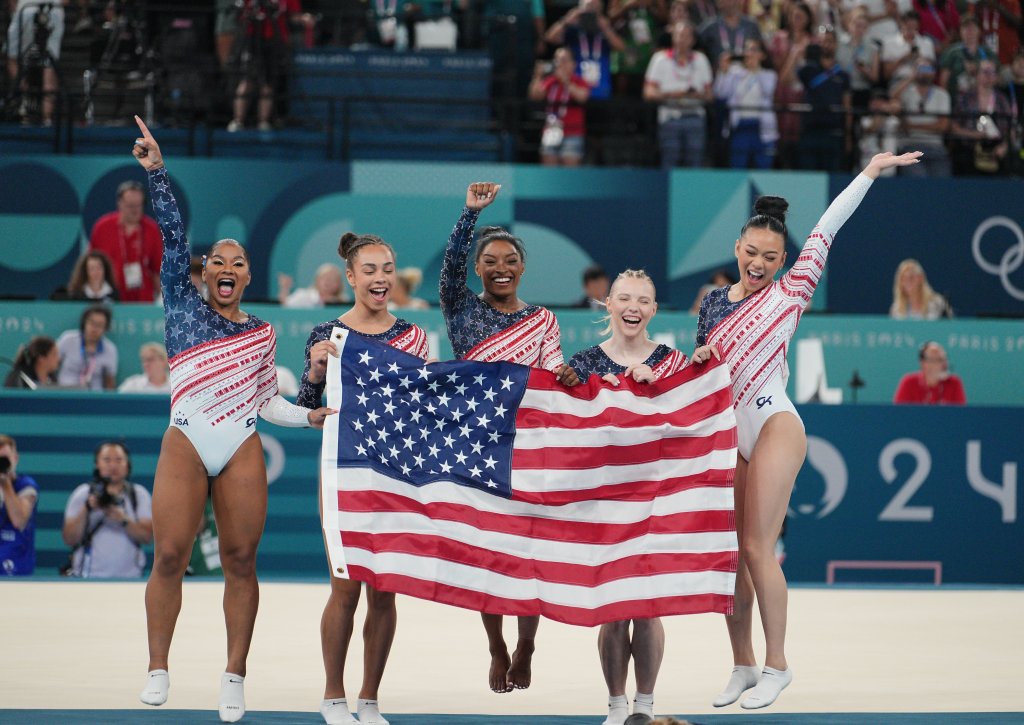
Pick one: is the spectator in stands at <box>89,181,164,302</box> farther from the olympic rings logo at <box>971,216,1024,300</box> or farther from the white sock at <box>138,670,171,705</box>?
the olympic rings logo at <box>971,216,1024,300</box>

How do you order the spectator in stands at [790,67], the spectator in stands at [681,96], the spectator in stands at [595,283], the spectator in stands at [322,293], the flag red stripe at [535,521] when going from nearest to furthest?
the flag red stripe at [535,521], the spectator in stands at [322,293], the spectator in stands at [595,283], the spectator in stands at [681,96], the spectator in stands at [790,67]

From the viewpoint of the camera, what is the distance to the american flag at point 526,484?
5.73 metres

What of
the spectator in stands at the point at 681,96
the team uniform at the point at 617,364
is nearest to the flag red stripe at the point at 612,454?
the team uniform at the point at 617,364

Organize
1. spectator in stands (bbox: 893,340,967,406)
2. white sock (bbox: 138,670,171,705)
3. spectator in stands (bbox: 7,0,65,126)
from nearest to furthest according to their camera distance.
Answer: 1. white sock (bbox: 138,670,171,705)
2. spectator in stands (bbox: 893,340,967,406)
3. spectator in stands (bbox: 7,0,65,126)

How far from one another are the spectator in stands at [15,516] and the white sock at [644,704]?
547 centimetres

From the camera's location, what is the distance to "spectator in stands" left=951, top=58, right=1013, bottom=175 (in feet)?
44.0

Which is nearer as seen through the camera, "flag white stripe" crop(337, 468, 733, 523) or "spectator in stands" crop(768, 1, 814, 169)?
"flag white stripe" crop(337, 468, 733, 523)

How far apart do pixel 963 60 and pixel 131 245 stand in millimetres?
7897

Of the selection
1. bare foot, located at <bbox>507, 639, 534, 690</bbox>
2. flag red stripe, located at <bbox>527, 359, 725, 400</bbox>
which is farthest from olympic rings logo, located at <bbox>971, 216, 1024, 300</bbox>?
bare foot, located at <bbox>507, 639, 534, 690</bbox>

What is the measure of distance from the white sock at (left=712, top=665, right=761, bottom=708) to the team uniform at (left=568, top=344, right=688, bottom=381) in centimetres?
128

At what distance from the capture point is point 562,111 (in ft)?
43.3

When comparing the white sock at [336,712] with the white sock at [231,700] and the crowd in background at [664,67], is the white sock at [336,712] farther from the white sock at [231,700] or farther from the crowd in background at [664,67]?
the crowd in background at [664,67]

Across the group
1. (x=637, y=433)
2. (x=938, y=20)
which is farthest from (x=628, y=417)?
(x=938, y=20)

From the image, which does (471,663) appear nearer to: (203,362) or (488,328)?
(488,328)
